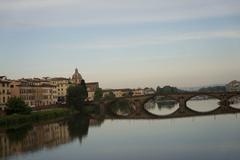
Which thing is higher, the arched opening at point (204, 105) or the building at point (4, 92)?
the building at point (4, 92)

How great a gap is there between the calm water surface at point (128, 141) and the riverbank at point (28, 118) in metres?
1.68

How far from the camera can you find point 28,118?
162 ft

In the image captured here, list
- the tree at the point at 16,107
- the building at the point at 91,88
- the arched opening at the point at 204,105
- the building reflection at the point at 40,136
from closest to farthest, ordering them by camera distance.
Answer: the building reflection at the point at 40,136, the tree at the point at 16,107, the arched opening at the point at 204,105, the building at the point at 91,88

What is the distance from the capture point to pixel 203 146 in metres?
29.4

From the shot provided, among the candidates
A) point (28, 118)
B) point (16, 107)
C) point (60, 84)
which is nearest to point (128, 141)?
point (28, 118)

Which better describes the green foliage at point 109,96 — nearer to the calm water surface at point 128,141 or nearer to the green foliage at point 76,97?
the green foliage at point 76,97

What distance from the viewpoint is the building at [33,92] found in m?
63.9

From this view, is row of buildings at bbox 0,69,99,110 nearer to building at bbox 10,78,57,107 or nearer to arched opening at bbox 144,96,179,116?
building at bbox 10,78,57,107

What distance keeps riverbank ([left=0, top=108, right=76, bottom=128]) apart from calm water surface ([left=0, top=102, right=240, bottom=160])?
1679 millimetres

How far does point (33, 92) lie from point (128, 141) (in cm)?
3818

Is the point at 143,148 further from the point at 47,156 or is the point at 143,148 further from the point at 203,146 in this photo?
the point at 47,156

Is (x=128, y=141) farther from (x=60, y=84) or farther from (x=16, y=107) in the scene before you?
(x=60, y=84)

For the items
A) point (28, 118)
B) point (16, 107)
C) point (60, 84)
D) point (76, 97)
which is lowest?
point (28, 118)

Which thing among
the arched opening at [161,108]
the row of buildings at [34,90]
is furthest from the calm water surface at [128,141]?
the arched opening at [161,108]
